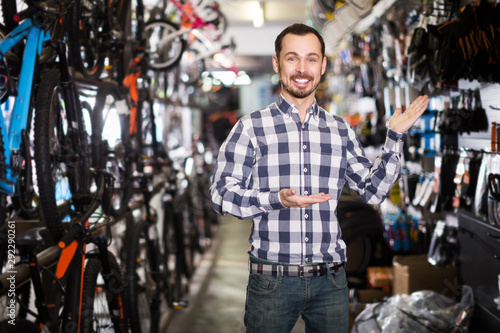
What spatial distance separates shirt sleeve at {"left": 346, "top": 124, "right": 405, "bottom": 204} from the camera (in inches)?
73.7

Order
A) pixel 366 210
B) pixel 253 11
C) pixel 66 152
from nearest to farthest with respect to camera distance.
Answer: pixel 66 152
pixel 366 210
pixel 253 11

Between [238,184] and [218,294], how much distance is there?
3.54m

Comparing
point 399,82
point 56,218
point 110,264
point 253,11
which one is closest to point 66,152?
point 56,218

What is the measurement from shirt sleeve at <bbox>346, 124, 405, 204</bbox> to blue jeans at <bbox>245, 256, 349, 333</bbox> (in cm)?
31

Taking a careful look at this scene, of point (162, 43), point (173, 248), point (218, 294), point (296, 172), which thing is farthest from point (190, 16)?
point (296, 172)

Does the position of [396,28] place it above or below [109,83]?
above

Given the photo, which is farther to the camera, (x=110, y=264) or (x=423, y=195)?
(x=423, y=195)

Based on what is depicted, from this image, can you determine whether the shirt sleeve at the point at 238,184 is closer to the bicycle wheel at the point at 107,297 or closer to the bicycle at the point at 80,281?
the bicycle at the point at 80,281

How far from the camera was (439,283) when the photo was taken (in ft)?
11.3

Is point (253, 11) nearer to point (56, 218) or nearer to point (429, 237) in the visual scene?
point (429, 237)

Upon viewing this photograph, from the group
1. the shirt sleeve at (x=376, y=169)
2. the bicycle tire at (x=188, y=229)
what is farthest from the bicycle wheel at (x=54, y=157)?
the bicycle tire at (x=188, y=229)

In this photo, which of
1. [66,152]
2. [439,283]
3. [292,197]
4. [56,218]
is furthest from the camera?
[439,283]

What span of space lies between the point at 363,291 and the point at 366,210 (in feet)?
2.29

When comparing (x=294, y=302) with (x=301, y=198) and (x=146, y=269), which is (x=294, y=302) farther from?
(x=146, y=269)
